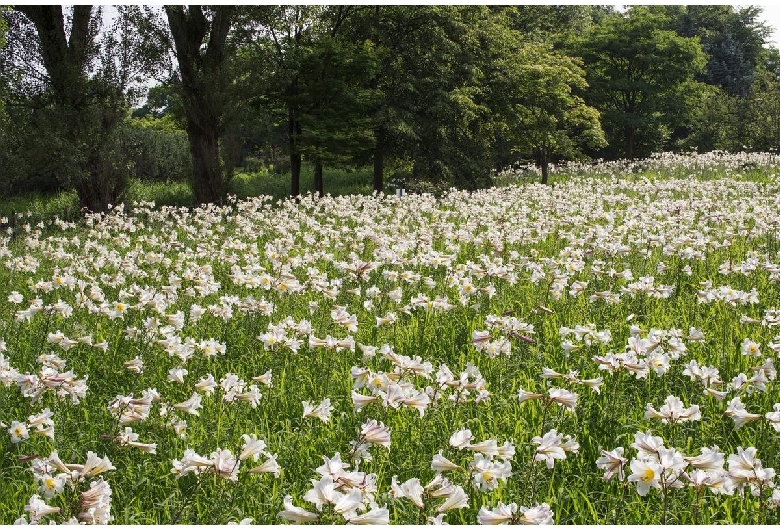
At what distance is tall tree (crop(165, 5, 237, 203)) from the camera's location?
14.8m

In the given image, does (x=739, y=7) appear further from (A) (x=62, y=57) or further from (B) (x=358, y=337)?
(B) (x=358, y=337)

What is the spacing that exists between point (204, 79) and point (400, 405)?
1365 centimetres

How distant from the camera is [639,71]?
114 ft

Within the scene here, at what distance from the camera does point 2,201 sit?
19594mm

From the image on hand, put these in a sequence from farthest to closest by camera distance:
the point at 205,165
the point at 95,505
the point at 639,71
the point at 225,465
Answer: the point at 639,71
the point at 205,165
the point at 225,465
the point at 95,505

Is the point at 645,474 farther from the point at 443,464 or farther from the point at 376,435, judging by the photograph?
the point at 376,435

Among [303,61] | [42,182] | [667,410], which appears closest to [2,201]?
[42,182]

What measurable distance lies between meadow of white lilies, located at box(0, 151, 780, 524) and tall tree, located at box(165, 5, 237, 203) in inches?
356

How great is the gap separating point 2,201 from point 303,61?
1076 centimetres

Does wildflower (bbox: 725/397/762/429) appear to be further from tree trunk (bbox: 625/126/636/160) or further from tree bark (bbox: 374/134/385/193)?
tree trunk (bbox: 625/126/636/160)

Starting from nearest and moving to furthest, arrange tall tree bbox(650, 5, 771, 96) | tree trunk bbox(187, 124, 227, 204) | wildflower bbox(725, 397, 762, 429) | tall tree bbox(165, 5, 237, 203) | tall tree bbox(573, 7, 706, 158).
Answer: wildflower bbox(725, 397, 762, 429) < tall tree bbox(165, 5, 237, 203) < tree trunk bbox(187, 124, 227, 204) < tall tree bbox(573, 7, 706, 158) < tall tree bbox(650, 5, 771, 96)

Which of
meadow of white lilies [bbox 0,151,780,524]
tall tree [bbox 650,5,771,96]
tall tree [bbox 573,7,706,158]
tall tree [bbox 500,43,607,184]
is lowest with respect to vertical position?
meadow of white lilies [bbox 0,151,780,524]

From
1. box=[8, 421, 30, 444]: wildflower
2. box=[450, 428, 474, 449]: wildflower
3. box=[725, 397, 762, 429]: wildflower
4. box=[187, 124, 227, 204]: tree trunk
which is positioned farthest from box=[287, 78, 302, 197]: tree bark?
box=[450, 428, 474, 449]: wildflower

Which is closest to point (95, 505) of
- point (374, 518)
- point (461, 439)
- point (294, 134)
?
point (374, 518)
